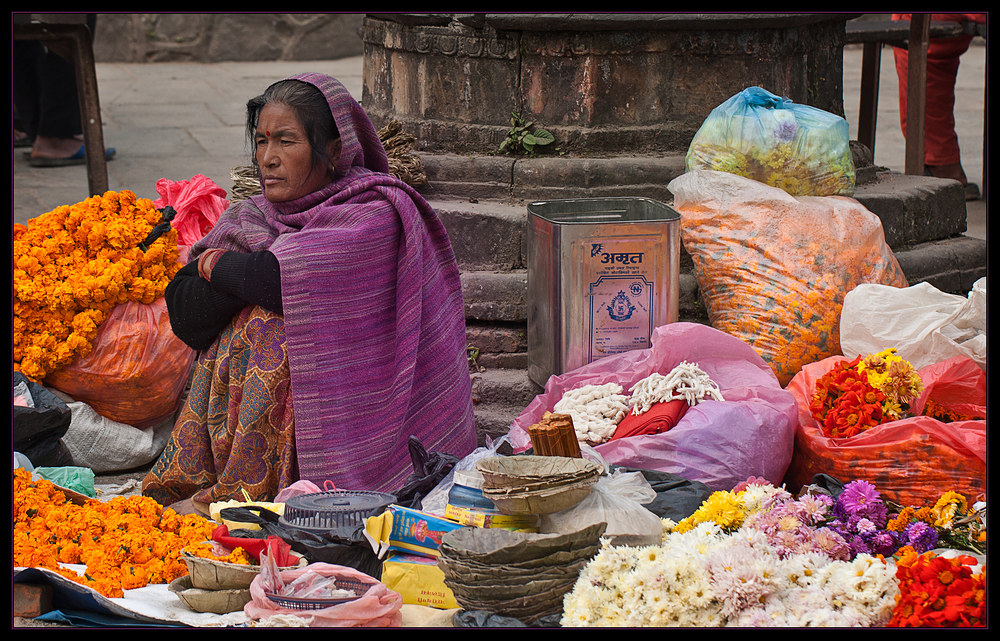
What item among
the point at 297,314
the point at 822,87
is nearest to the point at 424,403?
the point at 297,314

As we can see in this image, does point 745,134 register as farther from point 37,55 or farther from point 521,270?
point 37,55

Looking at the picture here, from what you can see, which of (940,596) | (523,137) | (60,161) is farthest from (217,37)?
(940,596)

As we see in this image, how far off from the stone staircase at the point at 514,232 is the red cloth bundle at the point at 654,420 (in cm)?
68

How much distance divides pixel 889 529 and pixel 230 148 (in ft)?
20.3

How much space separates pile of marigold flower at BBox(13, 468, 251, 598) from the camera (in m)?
2.59

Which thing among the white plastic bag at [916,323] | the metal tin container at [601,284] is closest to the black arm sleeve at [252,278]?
the metal tin container at [601,284]

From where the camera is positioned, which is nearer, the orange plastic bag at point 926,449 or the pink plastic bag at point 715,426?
the orange plastic bag at point 926,449

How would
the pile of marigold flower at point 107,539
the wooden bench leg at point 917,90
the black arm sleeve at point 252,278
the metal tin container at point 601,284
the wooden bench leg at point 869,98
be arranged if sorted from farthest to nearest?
the wooden bench leg at point 869,98 → the wooden bench leg at point 917,90 → the metal tin container at point 601,284 → the black arm sleeve at point 252,278 → the pile of marigold flower at point 107,539

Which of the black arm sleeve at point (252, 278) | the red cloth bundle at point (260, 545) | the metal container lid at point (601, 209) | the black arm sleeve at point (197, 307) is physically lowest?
the red cloth bundle at point (260, 545)

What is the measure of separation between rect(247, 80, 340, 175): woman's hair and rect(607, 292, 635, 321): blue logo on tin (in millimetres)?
1008

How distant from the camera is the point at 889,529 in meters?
2.62

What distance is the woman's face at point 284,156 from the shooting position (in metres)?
3.05

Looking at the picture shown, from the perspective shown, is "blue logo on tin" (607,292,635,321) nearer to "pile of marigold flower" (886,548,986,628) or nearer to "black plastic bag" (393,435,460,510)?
"black plastic bag" (393,435,460,510)

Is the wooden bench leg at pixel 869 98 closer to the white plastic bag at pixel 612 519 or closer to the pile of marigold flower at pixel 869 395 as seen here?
the pile of marigold flower at pixel 869 395
